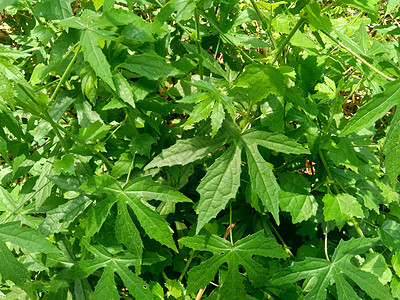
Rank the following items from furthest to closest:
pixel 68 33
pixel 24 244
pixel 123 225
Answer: pixel 68 33 < pixel 123 225 < pixel 24 244

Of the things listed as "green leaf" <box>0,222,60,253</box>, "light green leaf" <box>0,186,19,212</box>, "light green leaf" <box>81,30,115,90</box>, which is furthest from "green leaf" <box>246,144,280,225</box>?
"light green leaf" <box>0,186,19,212</box>

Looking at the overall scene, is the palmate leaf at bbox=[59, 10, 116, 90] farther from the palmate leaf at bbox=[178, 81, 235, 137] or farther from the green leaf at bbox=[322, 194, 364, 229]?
the green leaf at bbox=[322, 194, 364, 229]

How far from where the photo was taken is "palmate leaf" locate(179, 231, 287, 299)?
149 centimetres

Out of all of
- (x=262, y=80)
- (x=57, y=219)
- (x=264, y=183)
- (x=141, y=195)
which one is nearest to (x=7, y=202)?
(x=57, y=219)

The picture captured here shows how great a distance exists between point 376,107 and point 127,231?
1008 mm

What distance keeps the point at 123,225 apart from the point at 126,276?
24 centimetres

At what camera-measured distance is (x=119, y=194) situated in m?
1.50

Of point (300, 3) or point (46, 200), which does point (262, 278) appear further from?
point (300, 3)

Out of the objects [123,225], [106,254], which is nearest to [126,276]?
[106,254]

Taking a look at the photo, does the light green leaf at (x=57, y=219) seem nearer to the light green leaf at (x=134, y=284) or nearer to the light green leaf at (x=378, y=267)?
the light green leaf at (x=134, y=284)

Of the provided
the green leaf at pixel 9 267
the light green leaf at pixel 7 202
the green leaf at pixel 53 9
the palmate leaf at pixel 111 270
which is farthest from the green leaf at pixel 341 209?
the light green leaf at pixel 7 202

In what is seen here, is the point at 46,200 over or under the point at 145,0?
under

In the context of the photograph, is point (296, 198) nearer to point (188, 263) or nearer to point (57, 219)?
point (188, 263)

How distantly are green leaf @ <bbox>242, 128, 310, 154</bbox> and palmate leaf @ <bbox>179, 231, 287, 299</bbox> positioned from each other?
37cm
